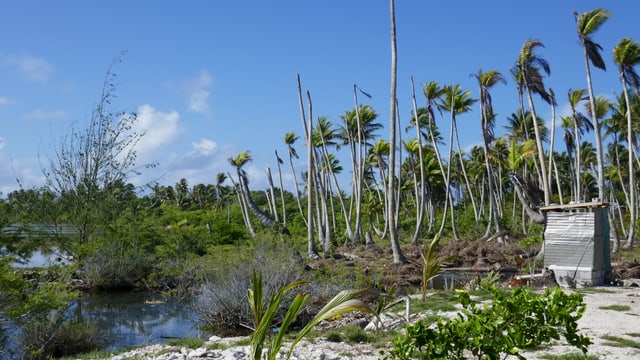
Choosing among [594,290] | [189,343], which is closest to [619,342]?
[594,290]

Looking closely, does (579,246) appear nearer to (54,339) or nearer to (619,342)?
(619,342)

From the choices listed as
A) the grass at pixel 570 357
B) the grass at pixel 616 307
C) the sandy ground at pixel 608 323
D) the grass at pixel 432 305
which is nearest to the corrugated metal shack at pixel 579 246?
the sandy ground at pixel 608 323

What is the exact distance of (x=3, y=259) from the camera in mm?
8477

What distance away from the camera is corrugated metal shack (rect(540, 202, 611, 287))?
1486cm

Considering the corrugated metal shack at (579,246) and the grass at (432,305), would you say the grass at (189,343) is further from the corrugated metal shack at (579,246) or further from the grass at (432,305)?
the corrugated metal shack at (579,246)

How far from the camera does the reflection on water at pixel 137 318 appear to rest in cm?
1157

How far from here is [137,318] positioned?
45.5 ft

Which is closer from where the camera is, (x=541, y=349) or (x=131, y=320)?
(x=541, y=349)

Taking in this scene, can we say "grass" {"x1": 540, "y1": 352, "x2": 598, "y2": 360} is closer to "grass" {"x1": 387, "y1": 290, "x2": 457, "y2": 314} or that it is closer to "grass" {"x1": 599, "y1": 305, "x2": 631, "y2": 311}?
"grass" {"x1": 387, "y1": 290, "x2": 457, "y2": 314}

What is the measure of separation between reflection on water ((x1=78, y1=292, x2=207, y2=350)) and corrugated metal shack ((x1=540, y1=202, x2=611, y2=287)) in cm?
922

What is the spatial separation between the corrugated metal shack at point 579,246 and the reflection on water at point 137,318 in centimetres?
922

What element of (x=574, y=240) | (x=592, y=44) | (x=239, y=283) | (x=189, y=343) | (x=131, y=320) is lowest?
(x=131, y=320)

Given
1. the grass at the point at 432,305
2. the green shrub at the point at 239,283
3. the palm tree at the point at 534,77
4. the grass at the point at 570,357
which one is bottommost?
the grass at the point at 570,357

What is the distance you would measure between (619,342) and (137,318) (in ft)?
33.7
